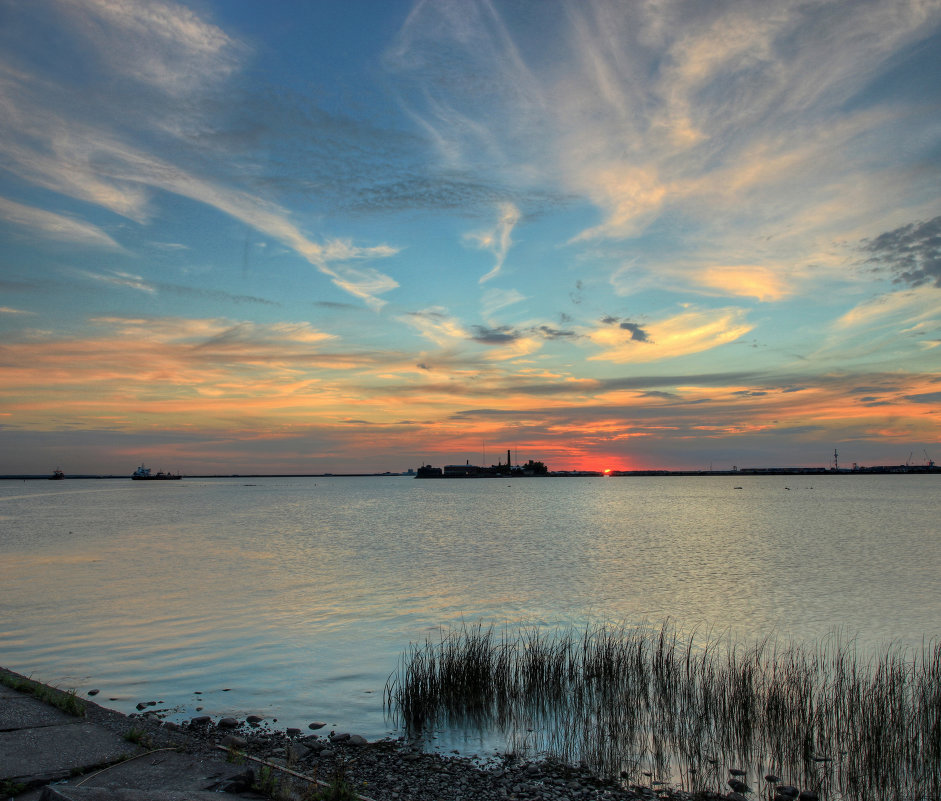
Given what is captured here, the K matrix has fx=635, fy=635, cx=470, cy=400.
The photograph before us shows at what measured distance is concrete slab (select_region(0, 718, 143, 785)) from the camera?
8.96 metres

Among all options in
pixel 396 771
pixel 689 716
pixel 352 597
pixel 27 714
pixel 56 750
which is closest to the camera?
pixel 56 750

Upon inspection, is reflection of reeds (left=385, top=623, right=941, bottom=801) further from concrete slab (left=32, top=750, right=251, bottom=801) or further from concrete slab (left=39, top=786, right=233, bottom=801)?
concrete slab (left=39, top=786, right=233, bottom=801)

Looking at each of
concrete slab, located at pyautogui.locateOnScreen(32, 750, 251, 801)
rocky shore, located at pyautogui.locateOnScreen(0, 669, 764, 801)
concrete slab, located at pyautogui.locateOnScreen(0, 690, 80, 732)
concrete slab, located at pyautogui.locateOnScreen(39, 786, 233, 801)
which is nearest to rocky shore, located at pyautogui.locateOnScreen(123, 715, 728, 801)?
rocky shore, located at pyautogui.locateOnScreen(0, 669, 764, 801)

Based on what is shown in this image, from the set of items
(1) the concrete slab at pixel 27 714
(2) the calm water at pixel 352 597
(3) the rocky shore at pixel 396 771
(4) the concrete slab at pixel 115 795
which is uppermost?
(4) the concrete slab at pixel 115 795

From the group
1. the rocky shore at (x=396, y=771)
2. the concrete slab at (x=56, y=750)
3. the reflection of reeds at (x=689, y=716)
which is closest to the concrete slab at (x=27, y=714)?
the concrete slab at (x=56, y=750)

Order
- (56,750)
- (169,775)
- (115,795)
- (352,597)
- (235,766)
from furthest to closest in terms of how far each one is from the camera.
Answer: (352,597), (56,750), (235,766), (169,775), (115,795)

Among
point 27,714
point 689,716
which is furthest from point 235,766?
point 689,716

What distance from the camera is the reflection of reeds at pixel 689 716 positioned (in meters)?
11.3

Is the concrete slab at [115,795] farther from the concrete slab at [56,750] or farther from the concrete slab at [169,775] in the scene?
the concrete slab at [56,750]

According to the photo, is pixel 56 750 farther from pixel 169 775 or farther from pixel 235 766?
pixel 235 766

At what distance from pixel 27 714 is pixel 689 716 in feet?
43.1

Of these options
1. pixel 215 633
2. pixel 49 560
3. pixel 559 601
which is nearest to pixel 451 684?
pixel 215 633

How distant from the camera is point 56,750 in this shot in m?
9.97

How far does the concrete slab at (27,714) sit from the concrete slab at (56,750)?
24cm
